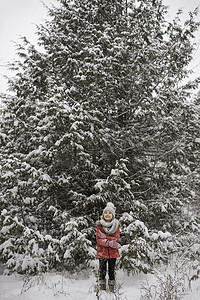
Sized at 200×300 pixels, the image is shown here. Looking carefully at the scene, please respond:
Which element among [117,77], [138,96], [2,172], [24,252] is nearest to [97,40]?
[117,77]

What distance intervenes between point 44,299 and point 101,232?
4.86 ft

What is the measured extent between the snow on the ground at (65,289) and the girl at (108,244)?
206 millimetres

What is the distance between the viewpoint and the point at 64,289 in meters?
4.20

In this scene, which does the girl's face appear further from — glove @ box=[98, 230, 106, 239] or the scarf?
glove @ box=[98, 230, 106, 239]

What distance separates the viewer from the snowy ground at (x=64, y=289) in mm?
3887

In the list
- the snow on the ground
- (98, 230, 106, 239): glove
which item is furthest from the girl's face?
the snow on the ground

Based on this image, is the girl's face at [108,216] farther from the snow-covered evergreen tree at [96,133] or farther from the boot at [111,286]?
the boot at [111,286]

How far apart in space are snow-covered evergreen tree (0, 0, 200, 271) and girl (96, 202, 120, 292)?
603 mm

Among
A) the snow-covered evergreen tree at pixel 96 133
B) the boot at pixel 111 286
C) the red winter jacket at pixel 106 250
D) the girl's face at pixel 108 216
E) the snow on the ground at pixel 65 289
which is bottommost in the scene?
the snow on the ground at pixel 65 289

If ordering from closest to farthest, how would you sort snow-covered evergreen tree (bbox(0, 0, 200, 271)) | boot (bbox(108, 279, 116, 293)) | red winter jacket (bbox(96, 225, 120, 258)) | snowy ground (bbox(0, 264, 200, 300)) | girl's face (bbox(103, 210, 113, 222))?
1. snowy ground (bbox(0, 264, 200, 300))
2. boot (bbox(108, 279, 116, 293))
3. red winter jacket (bbox(96, 225, 120, 258))
4. girl's face (bbox(103, 210, 113, 222))
5. snow-covered evergreen tree (bbox(0, 0, 200, 271))

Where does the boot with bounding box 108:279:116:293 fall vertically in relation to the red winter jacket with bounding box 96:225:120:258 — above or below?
below

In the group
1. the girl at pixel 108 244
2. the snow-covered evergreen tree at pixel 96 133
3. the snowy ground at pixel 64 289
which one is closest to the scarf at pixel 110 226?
the girl at pixel 108 244

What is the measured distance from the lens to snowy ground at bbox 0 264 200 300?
389 cm

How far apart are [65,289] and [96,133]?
3508 mm
